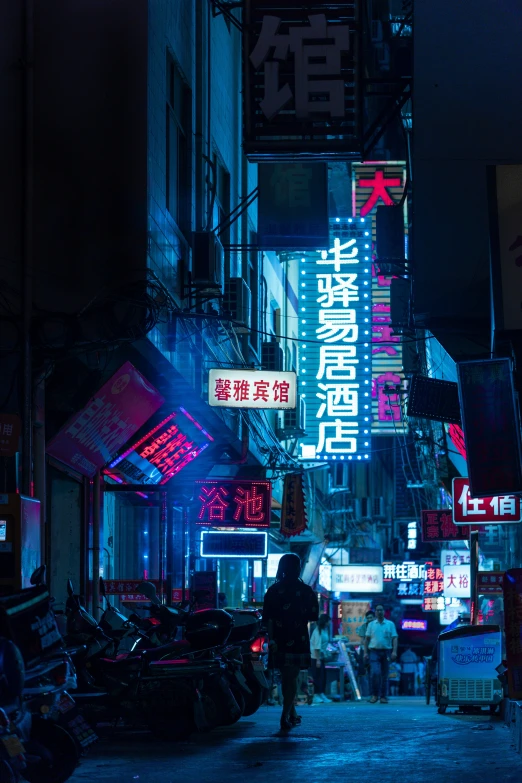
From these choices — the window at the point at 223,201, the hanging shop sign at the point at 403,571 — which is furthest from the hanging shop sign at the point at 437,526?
the hanging shop sign at the point at 403,571

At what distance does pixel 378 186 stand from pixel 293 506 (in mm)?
9428

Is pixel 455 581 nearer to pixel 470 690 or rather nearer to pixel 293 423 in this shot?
pixel 293 423

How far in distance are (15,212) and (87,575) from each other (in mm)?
5519

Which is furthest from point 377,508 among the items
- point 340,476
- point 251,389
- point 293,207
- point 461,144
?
point 461,144

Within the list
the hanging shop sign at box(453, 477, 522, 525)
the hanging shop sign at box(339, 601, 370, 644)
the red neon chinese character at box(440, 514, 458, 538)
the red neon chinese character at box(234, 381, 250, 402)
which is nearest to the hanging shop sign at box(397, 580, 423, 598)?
the hanging shop sign at box(339, 601, 370, 644)

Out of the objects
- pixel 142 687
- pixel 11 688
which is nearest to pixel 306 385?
pixel 142 687

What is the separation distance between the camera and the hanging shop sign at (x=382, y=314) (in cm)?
2912

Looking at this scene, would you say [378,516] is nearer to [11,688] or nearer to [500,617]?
[500,617]

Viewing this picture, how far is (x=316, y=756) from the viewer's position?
1076 centimetres

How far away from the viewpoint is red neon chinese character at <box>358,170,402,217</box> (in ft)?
102

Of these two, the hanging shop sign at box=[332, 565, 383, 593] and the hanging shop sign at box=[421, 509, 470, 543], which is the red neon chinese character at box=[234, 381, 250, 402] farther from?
the hanging shop sign at box=[332, 565, 383, 593]

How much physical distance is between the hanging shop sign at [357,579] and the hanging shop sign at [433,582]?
1.50 metres

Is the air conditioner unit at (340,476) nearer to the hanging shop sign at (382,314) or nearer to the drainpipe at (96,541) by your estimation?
the hanging shop sign at (382,314)

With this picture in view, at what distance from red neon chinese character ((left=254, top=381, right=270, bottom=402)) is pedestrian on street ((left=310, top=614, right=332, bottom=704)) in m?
8.13
